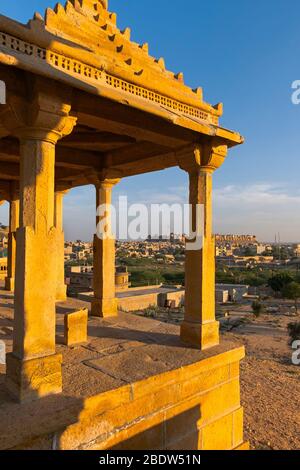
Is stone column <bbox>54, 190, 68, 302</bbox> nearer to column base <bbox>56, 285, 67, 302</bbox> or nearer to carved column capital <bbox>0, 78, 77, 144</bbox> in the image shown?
column base <bbox>56, 285, 67, 302</bbox>

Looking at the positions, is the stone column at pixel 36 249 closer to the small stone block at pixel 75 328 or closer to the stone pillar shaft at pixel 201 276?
the small stone block at pixel 75 328

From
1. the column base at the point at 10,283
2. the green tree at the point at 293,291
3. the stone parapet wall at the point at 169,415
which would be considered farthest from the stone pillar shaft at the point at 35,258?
the green tree at the point at 293,291

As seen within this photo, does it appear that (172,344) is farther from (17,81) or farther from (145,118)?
(17,81)

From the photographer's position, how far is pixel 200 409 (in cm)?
465

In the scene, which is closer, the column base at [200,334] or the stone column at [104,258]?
the column base at [200,334]

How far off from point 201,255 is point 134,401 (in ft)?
8.10

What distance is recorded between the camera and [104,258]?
7.59m

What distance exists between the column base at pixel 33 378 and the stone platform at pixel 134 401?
0.09 metres

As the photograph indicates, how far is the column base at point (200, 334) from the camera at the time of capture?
5418mm

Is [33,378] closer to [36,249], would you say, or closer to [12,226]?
[36,249]

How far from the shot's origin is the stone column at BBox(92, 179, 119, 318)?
7539mm

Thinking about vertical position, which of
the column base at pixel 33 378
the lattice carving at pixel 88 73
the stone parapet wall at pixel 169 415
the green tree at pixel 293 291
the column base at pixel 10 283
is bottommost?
the green tree at pixel 293 291

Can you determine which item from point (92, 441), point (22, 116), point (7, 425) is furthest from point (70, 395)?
point (22, 116)

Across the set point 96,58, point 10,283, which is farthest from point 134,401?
point 10,283
